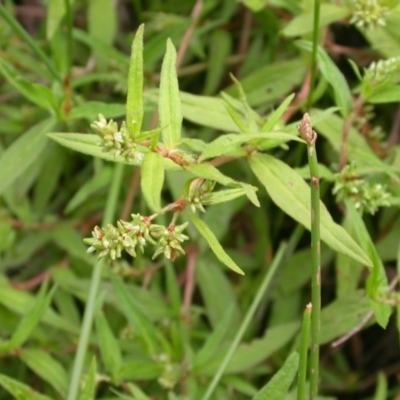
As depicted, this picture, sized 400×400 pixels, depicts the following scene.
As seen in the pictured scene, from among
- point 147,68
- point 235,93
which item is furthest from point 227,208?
point 147,68

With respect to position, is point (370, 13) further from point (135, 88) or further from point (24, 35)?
point (24, 35)

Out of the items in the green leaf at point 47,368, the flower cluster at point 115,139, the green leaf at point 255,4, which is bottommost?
the green leaf at point 47,368

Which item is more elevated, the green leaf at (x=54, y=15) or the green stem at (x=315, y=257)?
the green leaf at (x=54, y=15)

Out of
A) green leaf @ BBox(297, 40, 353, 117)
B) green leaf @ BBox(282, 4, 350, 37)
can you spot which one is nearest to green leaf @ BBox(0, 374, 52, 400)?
green leaf @ BBox(297, 40, 353, 117)

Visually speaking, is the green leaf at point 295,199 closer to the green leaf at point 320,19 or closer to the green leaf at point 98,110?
the green leaf at point 98,110

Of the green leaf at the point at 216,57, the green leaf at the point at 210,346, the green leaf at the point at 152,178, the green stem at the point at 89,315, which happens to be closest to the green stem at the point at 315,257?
the green leaf at the point at 152,178

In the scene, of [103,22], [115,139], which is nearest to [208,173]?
[115,139]

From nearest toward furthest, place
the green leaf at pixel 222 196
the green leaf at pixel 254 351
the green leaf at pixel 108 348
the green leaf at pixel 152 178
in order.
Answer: the green leaf at pixel 152 178 < the green leaf at pixel 222 196 < the green leaf at pixel 108 348 < the green leaf at pixel 254 351

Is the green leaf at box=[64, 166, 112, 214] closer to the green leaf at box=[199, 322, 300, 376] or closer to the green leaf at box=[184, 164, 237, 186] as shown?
the green leaf at box=[199, 322, 300, 376]

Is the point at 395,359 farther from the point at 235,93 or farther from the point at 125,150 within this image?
the point at 125,150
